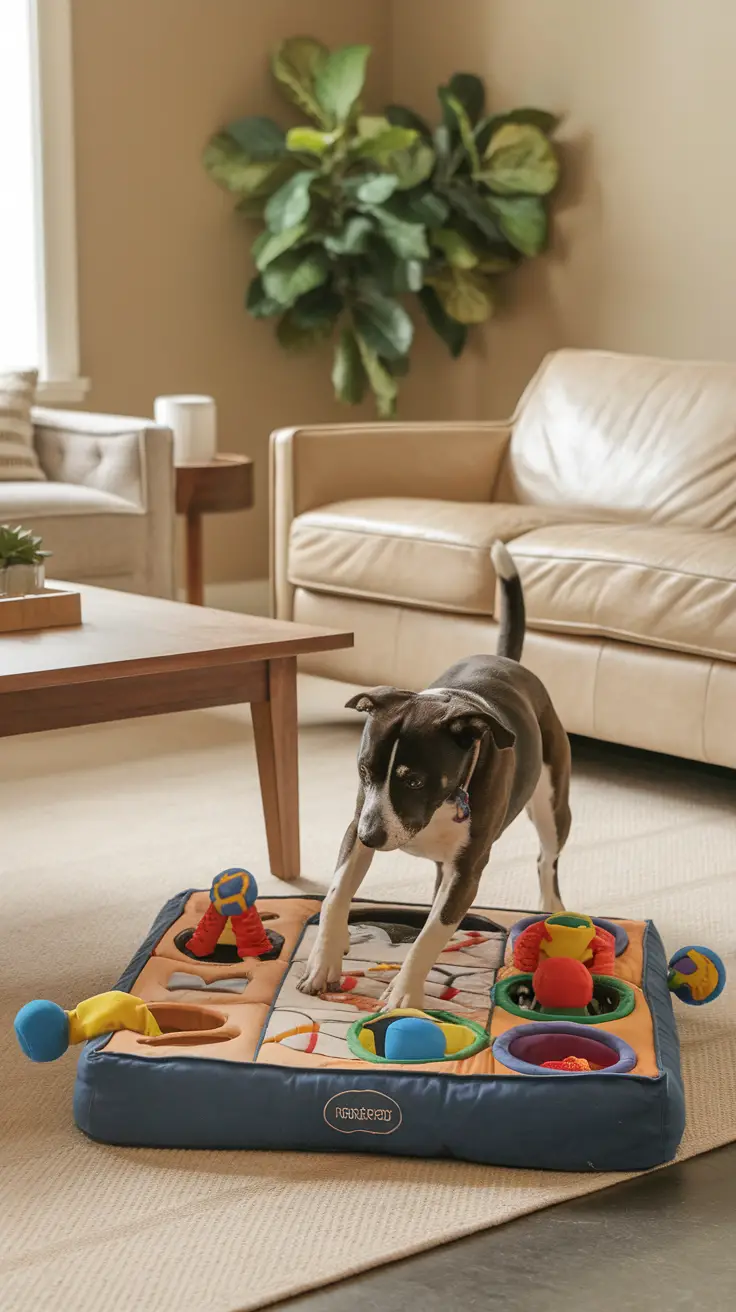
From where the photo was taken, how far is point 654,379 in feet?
12.4

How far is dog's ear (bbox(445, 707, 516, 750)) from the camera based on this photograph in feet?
5.66

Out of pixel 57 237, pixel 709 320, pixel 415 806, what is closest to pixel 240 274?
pixel 57 237

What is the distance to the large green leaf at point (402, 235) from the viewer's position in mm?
4672

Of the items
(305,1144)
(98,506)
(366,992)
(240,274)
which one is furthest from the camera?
(240,274)

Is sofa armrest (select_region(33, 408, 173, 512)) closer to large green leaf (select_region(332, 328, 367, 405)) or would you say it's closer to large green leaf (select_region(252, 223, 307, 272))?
large green leaf (select_region(252, 223, 307, 272))

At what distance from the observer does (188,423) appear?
4.34 meters

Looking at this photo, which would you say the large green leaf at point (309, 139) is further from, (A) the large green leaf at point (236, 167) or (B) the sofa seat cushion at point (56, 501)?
(B) the sofa seat cushion at point (56, 501)

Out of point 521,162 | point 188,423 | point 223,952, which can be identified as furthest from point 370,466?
point 223,952

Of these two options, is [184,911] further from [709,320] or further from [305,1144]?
[709,320]

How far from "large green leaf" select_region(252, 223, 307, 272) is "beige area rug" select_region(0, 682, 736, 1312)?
5.06 ft

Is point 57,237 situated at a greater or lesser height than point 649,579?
greater

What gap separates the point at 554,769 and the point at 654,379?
1.92 meters

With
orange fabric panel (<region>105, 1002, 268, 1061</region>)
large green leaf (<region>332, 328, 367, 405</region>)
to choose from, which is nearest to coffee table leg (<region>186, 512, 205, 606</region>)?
large green leaf (<region>332, 328, 367, 405</region>)

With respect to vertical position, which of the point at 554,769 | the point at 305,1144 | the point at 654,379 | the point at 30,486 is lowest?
the point at 305,1144
